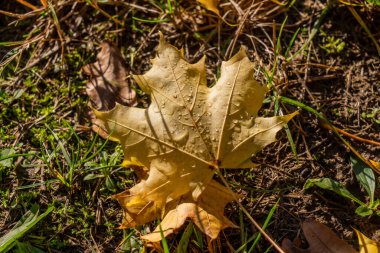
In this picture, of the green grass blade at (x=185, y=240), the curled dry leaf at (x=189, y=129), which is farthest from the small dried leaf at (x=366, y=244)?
the green grass blade at (x=185, y=240)

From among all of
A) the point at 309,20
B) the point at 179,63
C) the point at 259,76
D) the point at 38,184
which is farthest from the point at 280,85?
the point at 38,184

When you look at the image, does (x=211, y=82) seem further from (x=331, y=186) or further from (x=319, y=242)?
(x=319, y=242)

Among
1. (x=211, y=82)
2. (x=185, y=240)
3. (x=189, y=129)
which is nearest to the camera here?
(x=189, y=129)

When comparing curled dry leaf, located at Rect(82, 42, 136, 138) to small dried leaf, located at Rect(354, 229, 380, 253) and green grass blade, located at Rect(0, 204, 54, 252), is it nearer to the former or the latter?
green grass blade, located at Rect(0, 204, 54, 252)

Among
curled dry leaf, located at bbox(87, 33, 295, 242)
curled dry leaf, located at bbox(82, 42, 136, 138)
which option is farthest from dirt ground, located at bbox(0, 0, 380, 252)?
curled dry leaf, located at bbox(87, 33, 295, 242)

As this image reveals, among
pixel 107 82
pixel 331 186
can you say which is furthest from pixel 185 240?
pixel 107 82

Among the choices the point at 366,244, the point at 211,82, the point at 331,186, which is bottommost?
the point at 366,244
